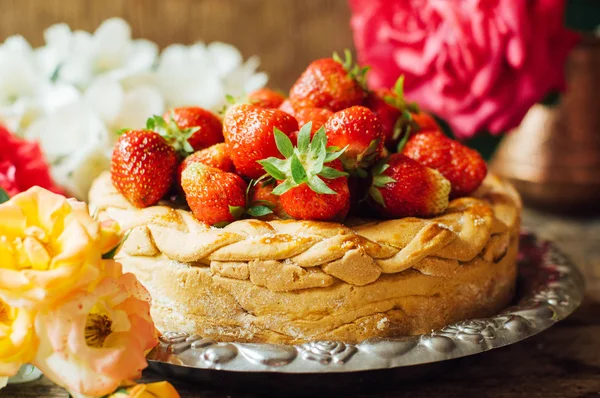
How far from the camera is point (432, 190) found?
3.55 ft

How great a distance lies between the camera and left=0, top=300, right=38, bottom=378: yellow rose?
2.57 feet

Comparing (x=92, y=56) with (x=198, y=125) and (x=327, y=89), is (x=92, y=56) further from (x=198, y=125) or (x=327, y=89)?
(x=327, y=89)

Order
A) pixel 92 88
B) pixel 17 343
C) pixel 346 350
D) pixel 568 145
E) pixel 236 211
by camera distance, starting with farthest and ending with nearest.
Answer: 1. pixel 568 145
2. pixel 92 88
3. pixel 236 211
4. pixel 346 350
5. pixel 17 343

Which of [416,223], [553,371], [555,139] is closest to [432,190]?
[416,223]

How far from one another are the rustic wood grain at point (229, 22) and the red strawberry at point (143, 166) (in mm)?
1568

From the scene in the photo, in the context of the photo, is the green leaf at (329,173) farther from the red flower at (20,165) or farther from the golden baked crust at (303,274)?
the red flower at (20,165)

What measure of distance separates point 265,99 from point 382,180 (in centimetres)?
32

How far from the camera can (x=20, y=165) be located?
1390mm

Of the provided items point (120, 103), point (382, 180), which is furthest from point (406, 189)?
point (120, 103)

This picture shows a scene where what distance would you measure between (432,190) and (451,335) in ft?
0.73

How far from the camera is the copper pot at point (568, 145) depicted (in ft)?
6.24

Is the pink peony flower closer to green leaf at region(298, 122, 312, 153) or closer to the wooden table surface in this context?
the wooden table surface

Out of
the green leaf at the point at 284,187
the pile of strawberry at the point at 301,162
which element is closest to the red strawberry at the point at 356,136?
the pile of strawberry at the point at 301,162

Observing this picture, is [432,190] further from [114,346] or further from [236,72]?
[236,72]
